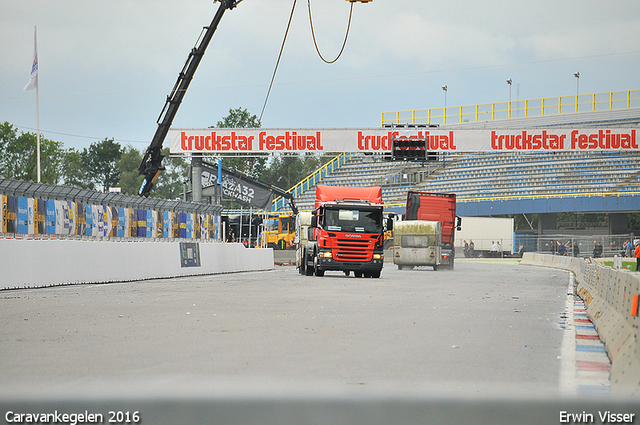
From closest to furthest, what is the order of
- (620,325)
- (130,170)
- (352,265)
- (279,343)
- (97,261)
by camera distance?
1. (620,325)
2. (279,343)
3. (97,261)
4. (352,265)
5. (130,170)

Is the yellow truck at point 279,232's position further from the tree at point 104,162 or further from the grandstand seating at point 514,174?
the tree at point 104,162

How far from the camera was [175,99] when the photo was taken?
1556 inches

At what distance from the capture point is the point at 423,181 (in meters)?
67.9

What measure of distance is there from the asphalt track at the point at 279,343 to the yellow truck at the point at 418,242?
24042 millimetres

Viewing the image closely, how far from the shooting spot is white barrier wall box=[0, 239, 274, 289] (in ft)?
57.7

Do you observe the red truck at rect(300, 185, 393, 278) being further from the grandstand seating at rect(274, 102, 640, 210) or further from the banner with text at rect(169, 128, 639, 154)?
the grandstand seating at rect(274, 102, 640, 210)

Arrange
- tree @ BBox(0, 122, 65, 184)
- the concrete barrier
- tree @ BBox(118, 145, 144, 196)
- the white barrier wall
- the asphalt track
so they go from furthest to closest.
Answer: tree @ BBox(118, 145, 144, 196) → tree @ BBox(0, 122, 65, 184) → the white barrier wall → the asphalt track → the concrete barrier

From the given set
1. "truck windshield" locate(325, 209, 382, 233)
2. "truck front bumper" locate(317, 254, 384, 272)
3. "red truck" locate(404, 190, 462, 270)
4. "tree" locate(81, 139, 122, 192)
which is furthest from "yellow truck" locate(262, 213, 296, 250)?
"tree" locate(81, 139, 122, 192)

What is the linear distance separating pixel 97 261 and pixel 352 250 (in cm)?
996

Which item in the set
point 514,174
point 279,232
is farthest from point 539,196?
point 279,232

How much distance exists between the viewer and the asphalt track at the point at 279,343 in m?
6.20

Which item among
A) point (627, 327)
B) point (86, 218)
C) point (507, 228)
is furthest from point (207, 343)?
point (507, 228)

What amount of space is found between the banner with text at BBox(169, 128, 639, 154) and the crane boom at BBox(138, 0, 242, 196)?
4839mm

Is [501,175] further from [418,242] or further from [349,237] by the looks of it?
[349,237]
